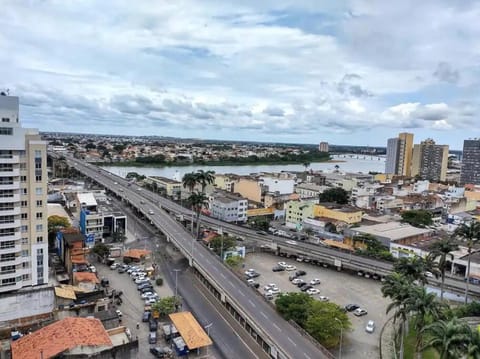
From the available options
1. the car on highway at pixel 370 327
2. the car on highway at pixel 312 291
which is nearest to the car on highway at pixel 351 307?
the car on highway at pixel 370 327

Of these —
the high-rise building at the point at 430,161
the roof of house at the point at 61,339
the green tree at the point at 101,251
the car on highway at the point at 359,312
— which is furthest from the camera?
the high-rise building at the point at 430,161

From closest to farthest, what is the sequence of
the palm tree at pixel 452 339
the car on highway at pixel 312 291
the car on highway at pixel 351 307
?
the palm tree at pixel 452 339, the car on highway at pixel 351 307, the car on highway at pixel 312 291

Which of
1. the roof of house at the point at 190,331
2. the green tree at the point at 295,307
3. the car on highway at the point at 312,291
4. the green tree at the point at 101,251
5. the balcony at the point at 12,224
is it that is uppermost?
the balcony at the point at 12,224

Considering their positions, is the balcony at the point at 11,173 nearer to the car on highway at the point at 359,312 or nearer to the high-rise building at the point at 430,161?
the car on highway at the point at 359,312

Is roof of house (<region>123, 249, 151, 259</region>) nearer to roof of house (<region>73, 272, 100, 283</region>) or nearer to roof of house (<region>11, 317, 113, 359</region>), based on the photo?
roof of house (<region>73, 272, 100, 283</region>)

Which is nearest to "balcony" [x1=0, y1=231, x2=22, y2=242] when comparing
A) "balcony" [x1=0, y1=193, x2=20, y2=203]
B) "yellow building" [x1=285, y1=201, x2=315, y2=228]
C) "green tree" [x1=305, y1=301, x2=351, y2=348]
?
"balcony" [x1=0, y1=193, x2=20, y2=203]

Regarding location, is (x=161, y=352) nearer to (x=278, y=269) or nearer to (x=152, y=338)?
(x=152, y=338)

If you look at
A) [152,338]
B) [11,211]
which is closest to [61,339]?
[152,338]
